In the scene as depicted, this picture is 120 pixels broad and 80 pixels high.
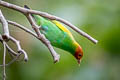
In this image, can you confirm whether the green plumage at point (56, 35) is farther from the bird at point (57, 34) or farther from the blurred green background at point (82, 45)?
the blurred green background at point (82, 45)

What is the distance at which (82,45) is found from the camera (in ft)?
18.0

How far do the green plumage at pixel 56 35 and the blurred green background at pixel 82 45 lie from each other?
2.10 m

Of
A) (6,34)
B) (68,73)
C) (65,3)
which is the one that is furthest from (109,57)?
(6,34)

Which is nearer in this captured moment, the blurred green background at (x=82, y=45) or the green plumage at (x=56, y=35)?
the green plumage at (x=56, y=35)

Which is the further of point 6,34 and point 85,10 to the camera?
point 85,10

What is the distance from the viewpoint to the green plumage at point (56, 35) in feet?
10.3

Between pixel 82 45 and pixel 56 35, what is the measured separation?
7.64ft

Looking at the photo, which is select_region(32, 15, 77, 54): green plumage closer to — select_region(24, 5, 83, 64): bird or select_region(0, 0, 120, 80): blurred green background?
select_region(24, 5, 83, 64): bird

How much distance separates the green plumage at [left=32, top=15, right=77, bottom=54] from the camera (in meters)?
3.13

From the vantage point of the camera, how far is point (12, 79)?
5605 mm

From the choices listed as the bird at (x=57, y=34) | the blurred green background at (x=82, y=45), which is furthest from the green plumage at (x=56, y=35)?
the blurred green background at (x=82, y=45)

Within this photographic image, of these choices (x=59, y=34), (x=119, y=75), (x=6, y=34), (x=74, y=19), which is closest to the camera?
(x=6, y=34)

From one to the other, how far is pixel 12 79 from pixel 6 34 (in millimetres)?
3570

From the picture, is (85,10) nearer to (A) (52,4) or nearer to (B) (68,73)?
(A) (52,4)
